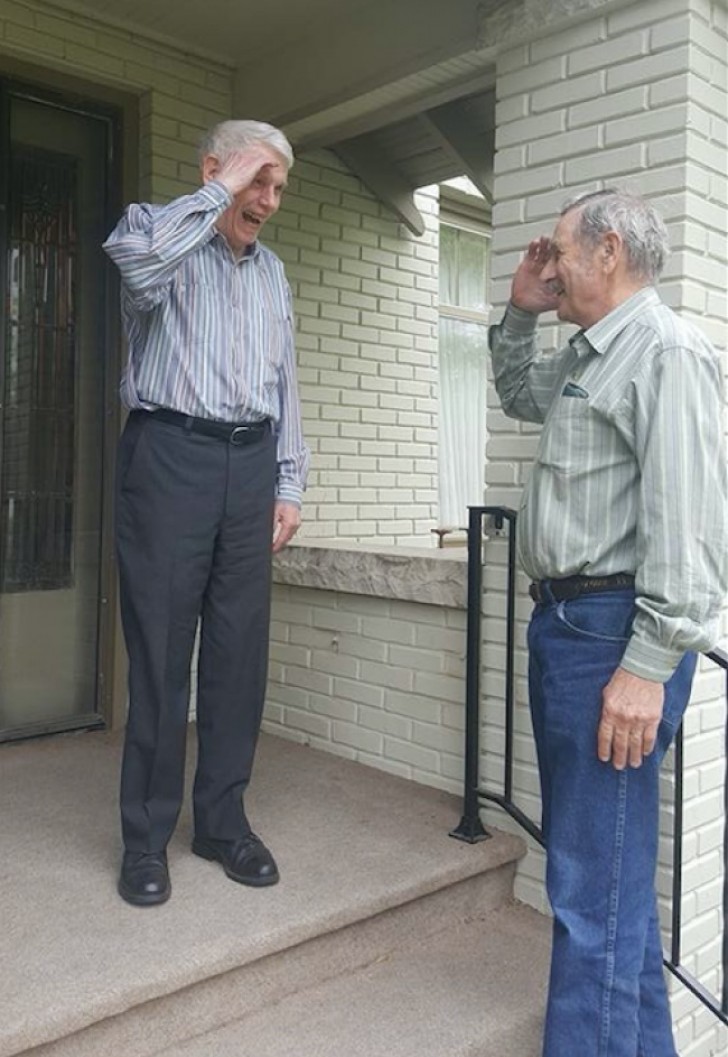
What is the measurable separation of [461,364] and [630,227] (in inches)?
147

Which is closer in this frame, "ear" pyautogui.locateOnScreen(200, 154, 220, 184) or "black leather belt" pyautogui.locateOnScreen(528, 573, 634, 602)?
"black leather belt" pyautogui.locateOnScreen(528, 573, 634, 602)

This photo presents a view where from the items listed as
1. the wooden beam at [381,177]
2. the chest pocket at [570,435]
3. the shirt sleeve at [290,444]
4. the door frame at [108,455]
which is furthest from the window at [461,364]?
the chest pocket at [570,435]

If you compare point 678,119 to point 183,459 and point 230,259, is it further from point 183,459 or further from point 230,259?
point 183,459

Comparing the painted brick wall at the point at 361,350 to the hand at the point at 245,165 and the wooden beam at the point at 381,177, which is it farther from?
the hand at the point at 245,165

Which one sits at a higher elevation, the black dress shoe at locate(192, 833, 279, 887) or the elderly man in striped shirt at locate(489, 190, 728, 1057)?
the elderly man in striped shirt at locate(489, 190, 728, 1057)

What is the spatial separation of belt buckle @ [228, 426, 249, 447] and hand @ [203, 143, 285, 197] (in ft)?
1.65

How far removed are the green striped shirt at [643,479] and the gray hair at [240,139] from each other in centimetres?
78

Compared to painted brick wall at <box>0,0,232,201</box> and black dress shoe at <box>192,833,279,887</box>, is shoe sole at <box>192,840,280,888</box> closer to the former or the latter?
black dress shoe at <box>192,833,279,887</box>

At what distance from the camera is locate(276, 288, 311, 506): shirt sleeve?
2.45 meters

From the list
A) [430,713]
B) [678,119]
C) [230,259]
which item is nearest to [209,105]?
[230,259]

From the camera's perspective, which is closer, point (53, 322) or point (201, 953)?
point (201, 953)

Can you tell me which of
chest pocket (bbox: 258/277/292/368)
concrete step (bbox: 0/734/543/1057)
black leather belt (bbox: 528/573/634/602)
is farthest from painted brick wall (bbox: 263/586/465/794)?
black leather belt (bbox: 528/573/634/602)

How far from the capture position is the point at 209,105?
3.65 m

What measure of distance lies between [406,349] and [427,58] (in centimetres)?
156
